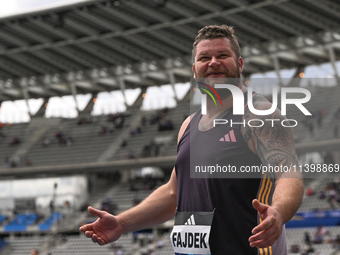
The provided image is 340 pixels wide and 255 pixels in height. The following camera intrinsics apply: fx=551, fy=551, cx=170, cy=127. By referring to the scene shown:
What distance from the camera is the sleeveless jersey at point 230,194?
7.38ft

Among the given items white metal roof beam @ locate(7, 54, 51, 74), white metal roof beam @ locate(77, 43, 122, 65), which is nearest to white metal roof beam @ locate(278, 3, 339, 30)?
white metal roof beam @ locate(77, 43, 122, 65)

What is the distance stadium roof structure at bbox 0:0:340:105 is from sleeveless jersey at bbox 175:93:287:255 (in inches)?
929

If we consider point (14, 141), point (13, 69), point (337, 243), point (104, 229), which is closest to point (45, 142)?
point (14, 141)

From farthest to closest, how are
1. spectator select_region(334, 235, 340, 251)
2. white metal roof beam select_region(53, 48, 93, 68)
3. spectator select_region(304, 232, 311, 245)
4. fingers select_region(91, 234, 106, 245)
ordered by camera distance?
white metal roof beam select_region(53, 48, 93, 68), spectator select_region(304, 232, 311, 245), spectator select_region(334, 235, 340, 251), fingers select_region(91, 234, 106, 245)

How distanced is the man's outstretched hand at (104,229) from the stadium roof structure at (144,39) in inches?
923

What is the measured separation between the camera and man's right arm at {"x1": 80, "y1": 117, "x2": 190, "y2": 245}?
8.23 ft

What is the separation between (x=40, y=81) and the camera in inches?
1460

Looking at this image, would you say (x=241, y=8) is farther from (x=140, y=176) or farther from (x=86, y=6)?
(x=140, y=176)

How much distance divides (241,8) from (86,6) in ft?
23.9

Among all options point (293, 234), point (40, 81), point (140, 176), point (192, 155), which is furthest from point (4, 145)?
point (192, 155)

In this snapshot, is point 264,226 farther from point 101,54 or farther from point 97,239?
point 101,54

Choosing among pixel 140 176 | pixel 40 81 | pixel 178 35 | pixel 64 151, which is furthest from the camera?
pixel 40 81

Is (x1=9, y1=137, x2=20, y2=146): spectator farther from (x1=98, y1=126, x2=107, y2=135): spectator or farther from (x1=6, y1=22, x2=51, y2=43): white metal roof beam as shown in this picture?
(x1=6, y1=22, x2=51, y2=43): white metal roof beam

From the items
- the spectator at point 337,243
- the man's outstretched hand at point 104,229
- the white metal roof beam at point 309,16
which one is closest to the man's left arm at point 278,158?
the man's outstretched hand at point 104,229
